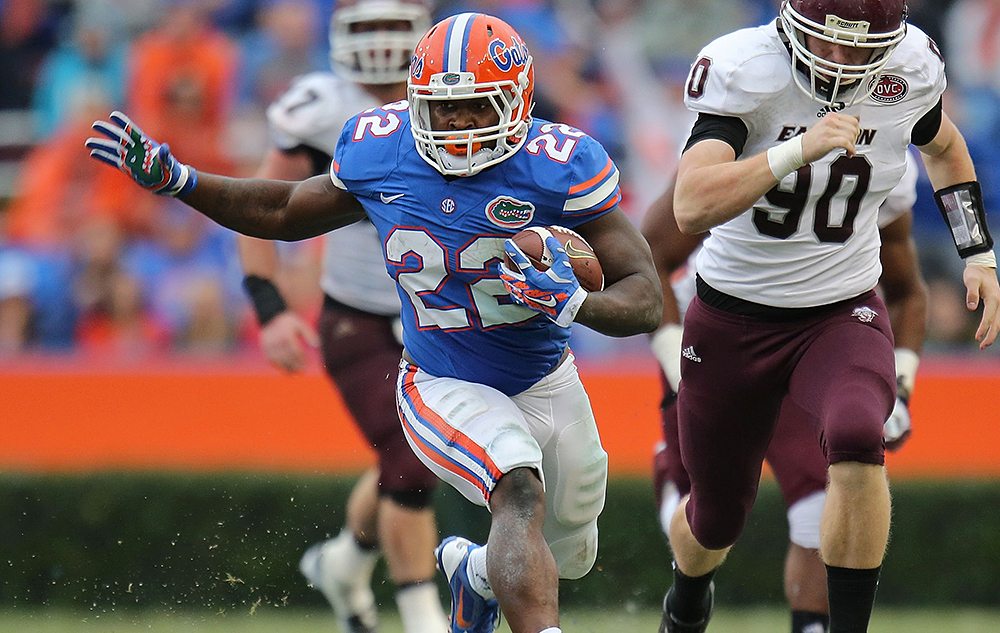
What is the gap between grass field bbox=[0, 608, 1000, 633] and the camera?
627 centimetres

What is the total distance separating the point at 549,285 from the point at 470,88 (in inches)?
24.3

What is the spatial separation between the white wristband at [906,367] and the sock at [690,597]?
37.7 inches

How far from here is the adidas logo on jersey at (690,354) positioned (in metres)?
4.26

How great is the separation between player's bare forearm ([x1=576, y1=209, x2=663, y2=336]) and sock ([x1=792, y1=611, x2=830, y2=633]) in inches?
55.8

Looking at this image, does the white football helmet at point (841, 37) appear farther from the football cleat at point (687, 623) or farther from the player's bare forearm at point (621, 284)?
the football cleat at point (687, 623)

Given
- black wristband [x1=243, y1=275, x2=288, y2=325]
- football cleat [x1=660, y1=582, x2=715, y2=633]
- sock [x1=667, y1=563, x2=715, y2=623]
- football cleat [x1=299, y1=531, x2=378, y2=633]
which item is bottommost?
football cleat [x1=299, y1=531, x2=378, y2=633]

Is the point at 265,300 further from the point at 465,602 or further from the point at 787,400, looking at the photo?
the point at 787,400

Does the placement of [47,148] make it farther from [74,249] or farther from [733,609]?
[733,609]

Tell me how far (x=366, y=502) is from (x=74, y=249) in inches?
137

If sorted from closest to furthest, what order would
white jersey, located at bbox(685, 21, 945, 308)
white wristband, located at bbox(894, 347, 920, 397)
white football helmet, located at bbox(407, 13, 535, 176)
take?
white football helmet, located at bbox(407, 13, 535, 176)
white jersey, located at bbox(685, 21, 945, 308)
white wristband, located at bbox(894, 347, 920, 397)

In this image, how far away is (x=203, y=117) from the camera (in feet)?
28.3

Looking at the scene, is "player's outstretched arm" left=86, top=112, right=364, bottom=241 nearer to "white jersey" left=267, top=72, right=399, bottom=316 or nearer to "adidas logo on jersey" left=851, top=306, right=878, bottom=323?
"white jersey" left=267, top=72, right=399, bottom=316

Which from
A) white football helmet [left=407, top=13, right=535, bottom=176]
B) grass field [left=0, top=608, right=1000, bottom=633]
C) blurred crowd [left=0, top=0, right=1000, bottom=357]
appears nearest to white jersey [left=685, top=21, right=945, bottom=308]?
white football helmet [left=407, top=13, right=535, bottom=176]

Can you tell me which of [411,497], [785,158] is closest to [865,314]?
[785,158]
